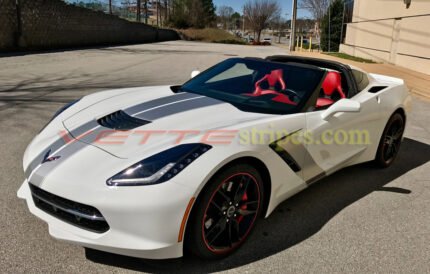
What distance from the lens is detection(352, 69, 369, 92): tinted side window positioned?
13.0ft

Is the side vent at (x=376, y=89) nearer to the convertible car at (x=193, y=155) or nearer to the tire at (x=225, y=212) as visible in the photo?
the convertible car at (x=193, y=155)

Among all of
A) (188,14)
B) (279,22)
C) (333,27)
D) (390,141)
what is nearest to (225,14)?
(279,22)

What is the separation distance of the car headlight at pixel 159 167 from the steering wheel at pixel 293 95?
1.27 m

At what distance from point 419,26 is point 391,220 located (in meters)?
15.3

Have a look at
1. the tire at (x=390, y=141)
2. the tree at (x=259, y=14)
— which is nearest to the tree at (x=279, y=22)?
the tree at (x=259, y=14)

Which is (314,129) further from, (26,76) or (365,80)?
(26,76)

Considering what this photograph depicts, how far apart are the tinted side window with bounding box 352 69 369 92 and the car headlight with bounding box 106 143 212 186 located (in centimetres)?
233

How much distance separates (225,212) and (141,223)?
0.63 metres

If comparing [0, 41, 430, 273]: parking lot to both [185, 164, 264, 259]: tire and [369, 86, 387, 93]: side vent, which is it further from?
[369, 86, 387, 93]: side vent

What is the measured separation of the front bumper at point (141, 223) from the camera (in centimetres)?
212

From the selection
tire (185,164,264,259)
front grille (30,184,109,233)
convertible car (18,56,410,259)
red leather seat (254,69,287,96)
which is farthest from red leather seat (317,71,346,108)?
front grille (30,184,109,233)

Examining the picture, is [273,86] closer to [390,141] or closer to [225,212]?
[225,212]

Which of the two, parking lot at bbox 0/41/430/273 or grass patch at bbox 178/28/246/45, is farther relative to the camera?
grass patch at bbox 178/28/246/45

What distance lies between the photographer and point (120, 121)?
114 inches
